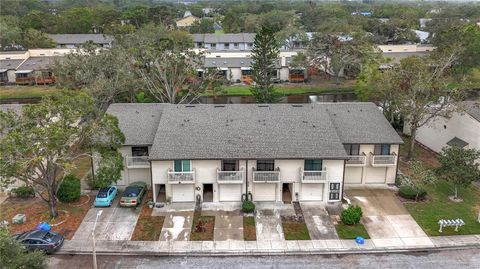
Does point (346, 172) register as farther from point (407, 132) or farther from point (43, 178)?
point (43, 178)

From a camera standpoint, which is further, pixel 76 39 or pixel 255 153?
pixel 76 39

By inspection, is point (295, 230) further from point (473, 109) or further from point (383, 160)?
point (473, 109)

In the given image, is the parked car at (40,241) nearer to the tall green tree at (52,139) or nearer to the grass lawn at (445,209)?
the tall green tree at (52,139)

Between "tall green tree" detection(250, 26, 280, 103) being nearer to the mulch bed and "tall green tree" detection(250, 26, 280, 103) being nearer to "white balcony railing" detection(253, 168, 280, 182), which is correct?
"white balcony railing" detection(253, 168, 280, 182)

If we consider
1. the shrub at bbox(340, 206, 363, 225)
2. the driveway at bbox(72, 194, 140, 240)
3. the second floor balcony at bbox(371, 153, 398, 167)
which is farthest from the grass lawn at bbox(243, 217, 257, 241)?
the second floor balcony at bbox(371, 153, 398, 167)

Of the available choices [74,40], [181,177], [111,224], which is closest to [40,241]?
[111,224]

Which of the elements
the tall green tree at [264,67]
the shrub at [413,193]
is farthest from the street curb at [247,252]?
the tall green tree at [264,67]
